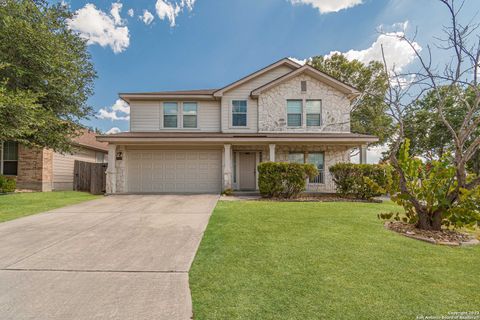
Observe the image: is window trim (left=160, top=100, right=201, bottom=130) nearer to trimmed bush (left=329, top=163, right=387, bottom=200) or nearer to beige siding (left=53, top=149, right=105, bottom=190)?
beige siding (left=53, top=149, right=105, bottom=190)

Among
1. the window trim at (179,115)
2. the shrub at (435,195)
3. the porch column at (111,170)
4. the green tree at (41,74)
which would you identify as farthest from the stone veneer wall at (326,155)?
the green tree at (41,74)

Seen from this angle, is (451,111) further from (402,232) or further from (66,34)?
(66,34)

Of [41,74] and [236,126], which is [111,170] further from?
[236,126]

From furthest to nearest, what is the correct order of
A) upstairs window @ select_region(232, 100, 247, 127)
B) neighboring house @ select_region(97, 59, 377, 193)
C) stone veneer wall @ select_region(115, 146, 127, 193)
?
1. upstairs window @ select_region(232, 100, 247, 127)
2. neighboring house @ select_region(97, 59, 377, 193)
3. stone veneer wall @ select_region(115, 146, 127, 193)

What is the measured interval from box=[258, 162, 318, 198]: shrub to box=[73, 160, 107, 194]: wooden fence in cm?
947

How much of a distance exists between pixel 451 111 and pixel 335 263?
2249 cm

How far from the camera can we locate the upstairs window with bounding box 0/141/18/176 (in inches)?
523

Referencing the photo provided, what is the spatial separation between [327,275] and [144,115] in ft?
42.9

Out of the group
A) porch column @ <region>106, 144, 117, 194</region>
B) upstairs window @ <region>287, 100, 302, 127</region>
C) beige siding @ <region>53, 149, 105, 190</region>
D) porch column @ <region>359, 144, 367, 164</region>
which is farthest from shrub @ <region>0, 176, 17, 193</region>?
porch column @ <region>359, 144, 367, 164</region>

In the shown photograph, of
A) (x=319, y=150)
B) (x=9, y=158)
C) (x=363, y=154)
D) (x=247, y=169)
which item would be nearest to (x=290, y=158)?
(x=319, y=150)

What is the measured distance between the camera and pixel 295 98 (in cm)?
1315

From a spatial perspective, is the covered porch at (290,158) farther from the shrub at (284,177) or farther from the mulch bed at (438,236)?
the mulch bed at (438,236)

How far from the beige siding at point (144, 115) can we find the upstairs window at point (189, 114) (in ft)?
5.06

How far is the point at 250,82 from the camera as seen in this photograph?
44.6ft
